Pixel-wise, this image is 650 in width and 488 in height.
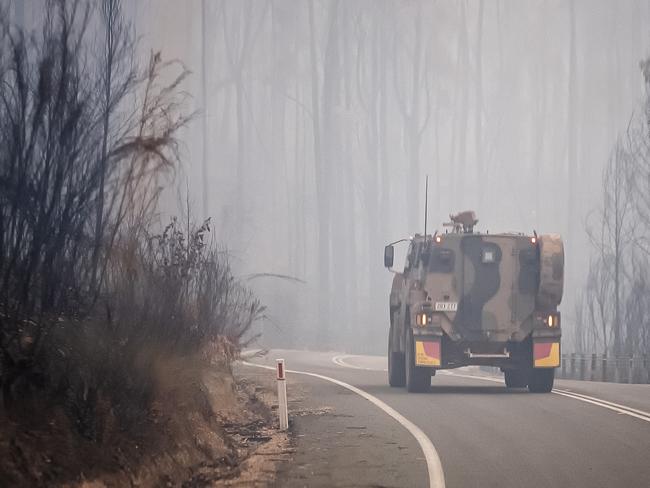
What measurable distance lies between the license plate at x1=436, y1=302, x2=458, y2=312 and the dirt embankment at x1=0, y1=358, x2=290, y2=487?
6.42 metres

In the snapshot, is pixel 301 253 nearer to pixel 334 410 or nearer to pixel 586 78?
pixel 586 78

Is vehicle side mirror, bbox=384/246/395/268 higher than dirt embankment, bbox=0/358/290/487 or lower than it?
higher

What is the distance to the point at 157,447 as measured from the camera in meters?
11.4

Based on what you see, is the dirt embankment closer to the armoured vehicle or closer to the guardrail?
the armoured vehicle

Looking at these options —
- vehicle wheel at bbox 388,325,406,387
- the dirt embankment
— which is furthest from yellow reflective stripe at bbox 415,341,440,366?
the dirt embankment

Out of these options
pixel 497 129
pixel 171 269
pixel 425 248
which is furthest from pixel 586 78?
pixel 171 269

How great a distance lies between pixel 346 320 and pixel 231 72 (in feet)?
62.5

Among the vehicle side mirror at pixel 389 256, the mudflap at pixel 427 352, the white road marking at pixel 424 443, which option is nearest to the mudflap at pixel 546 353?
the mudflap at pixel 427 352

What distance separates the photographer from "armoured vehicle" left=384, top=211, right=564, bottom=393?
22.1 metres

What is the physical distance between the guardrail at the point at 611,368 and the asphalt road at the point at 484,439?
51.8 feet

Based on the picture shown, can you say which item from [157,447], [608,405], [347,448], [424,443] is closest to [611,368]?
[608,405]

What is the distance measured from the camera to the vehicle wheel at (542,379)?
22.5 m

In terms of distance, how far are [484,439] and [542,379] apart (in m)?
8.42

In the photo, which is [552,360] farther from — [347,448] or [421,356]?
[347,448]
